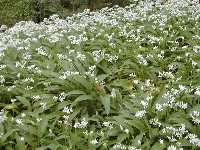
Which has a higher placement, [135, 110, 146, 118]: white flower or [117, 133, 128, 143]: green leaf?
[135, 110, 146, 118]: white flower

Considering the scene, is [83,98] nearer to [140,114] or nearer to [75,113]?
[75,113]

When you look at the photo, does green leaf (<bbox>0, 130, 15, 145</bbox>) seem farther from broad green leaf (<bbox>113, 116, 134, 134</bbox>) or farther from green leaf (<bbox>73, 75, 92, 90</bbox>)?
broad green leaf (<bbox>113, 116, 134, 134</bbox>)

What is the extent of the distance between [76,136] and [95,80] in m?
1.32

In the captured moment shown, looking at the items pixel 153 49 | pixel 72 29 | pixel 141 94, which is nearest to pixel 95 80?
pixel 141 94

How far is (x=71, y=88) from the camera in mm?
4773

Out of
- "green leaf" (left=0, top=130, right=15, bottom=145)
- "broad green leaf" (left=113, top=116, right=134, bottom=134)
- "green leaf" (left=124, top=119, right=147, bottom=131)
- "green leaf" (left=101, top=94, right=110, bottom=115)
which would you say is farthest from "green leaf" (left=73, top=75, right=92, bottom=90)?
"green leaf" (left=0, top=130, right=15, bottom=145)

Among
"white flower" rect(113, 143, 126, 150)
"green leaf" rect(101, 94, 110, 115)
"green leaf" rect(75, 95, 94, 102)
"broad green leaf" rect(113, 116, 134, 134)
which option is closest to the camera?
"white flower" rect(113, 143, 126, 150)

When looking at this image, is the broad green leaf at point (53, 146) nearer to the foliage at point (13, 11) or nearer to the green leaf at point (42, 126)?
the green leaf at point (42, 126)

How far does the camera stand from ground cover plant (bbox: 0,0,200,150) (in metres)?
3.81

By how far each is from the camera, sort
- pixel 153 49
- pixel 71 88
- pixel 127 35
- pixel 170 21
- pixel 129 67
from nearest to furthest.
Result: 1. pixel 71 88
2. pixel 129 67
3. pixel 153 49
4. pixel 127 35
5. pixel 170 21

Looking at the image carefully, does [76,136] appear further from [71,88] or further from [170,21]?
[170,21]

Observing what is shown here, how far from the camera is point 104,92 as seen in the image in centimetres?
466

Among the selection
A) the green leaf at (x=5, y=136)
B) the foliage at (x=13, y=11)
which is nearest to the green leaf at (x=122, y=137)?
the green leaf at (x=5, y=136)

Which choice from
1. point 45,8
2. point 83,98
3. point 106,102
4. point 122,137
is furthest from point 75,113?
point 45,8
